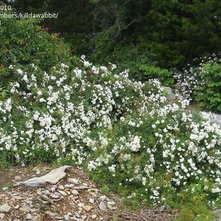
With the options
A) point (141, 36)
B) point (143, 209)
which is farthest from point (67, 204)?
point (141, 36)

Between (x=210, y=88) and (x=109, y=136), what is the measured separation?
359 cm

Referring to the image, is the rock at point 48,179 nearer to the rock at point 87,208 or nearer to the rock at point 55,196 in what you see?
the rock at point 55,196

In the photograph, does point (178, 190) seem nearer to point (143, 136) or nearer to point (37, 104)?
point (143, 136)

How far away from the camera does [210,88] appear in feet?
30.6

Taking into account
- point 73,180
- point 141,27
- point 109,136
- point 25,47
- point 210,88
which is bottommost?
point 73,180

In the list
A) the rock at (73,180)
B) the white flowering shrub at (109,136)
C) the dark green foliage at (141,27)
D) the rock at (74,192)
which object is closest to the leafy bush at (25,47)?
the white flowering shrub at (109,136)

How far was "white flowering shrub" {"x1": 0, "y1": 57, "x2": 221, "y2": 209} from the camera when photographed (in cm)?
586

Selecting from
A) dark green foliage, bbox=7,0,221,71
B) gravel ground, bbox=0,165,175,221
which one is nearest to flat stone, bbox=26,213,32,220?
gravel ground, bbox=0,165,175,221

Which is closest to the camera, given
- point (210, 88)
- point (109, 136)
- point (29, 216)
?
point (29, 216)

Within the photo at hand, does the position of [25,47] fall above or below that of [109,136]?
above

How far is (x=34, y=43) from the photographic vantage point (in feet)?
27.4

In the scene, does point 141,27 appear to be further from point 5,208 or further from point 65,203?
point 5,208

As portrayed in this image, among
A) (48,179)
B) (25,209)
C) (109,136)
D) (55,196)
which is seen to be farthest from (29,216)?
(109,136)

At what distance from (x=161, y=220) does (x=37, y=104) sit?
9.46 ft
